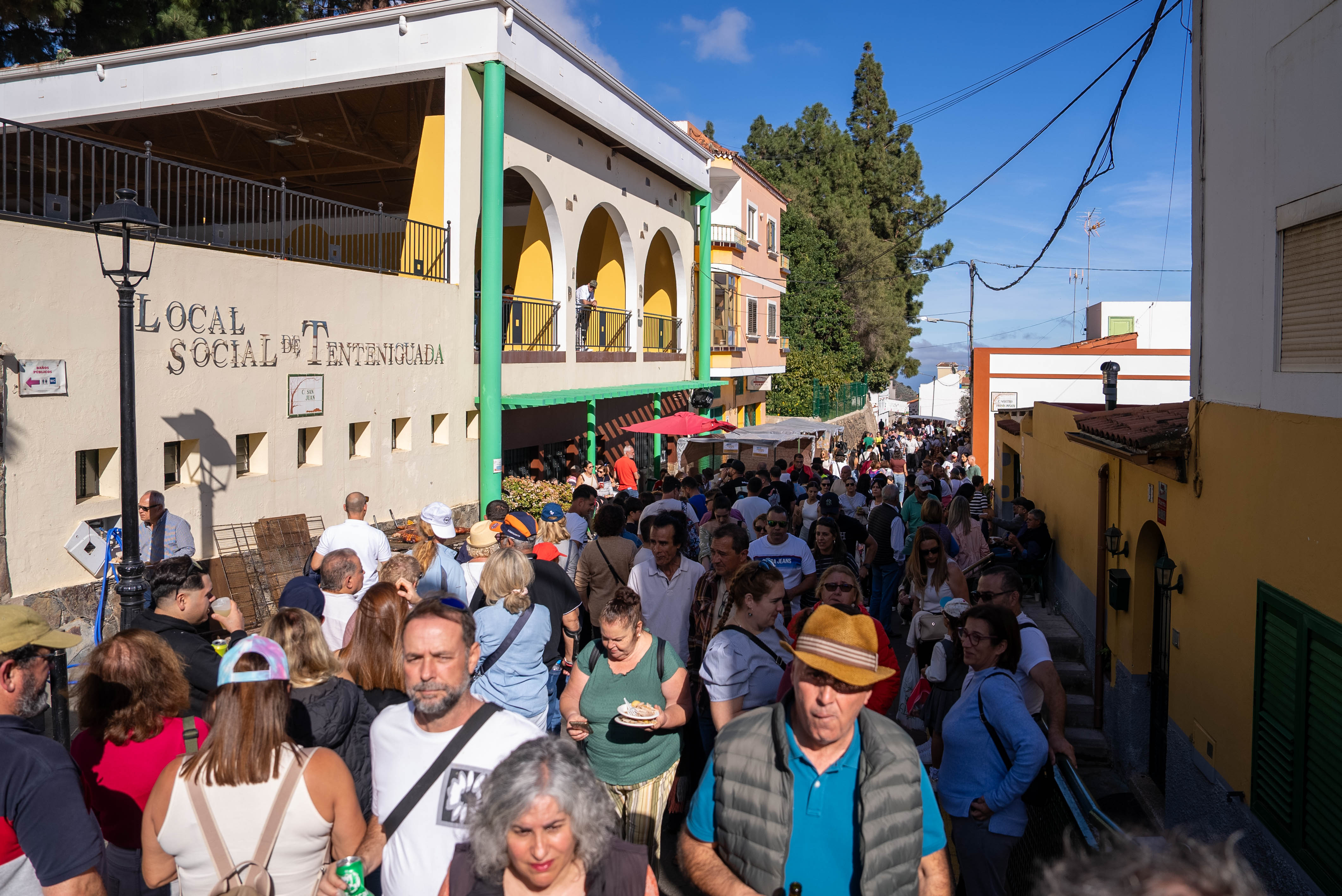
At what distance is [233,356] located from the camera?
10.4 meters

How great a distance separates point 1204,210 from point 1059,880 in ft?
23.2

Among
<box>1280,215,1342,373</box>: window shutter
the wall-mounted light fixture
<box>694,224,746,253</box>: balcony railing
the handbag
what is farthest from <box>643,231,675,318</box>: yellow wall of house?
the handbag

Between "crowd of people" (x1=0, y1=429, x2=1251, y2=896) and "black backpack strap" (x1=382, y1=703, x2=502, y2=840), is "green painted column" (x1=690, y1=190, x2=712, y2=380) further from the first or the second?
"black backpack strap" (x1=382, y1=703, x2=502, y2=840)

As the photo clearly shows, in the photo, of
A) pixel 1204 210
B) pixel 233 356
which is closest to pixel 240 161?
pixel 233 356

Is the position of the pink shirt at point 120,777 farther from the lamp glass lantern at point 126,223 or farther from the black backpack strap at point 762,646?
the lamp glass lantern at point 126,223

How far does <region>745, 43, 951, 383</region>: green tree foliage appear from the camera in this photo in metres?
43.8

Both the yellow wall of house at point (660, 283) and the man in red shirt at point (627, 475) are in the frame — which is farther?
the yellow wall of house at point (660, 283)

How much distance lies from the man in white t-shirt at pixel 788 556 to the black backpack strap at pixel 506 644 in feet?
8.00

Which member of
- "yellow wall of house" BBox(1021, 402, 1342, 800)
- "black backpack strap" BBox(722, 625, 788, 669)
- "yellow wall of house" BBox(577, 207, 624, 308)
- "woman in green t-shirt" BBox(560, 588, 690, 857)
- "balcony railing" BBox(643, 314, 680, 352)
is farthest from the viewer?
"balcony railing" BBox(643, 314, 680, 352)

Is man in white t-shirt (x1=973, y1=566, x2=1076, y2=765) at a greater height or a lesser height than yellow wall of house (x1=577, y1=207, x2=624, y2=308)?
lesser

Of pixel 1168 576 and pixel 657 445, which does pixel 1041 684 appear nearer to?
pixel 1168 576

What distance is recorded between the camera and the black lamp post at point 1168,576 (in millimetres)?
7570

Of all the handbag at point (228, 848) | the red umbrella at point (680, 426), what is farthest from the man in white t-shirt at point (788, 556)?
the red umbrella at point (680, 426)

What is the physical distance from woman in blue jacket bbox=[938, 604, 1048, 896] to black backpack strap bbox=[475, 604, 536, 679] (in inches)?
90.3
